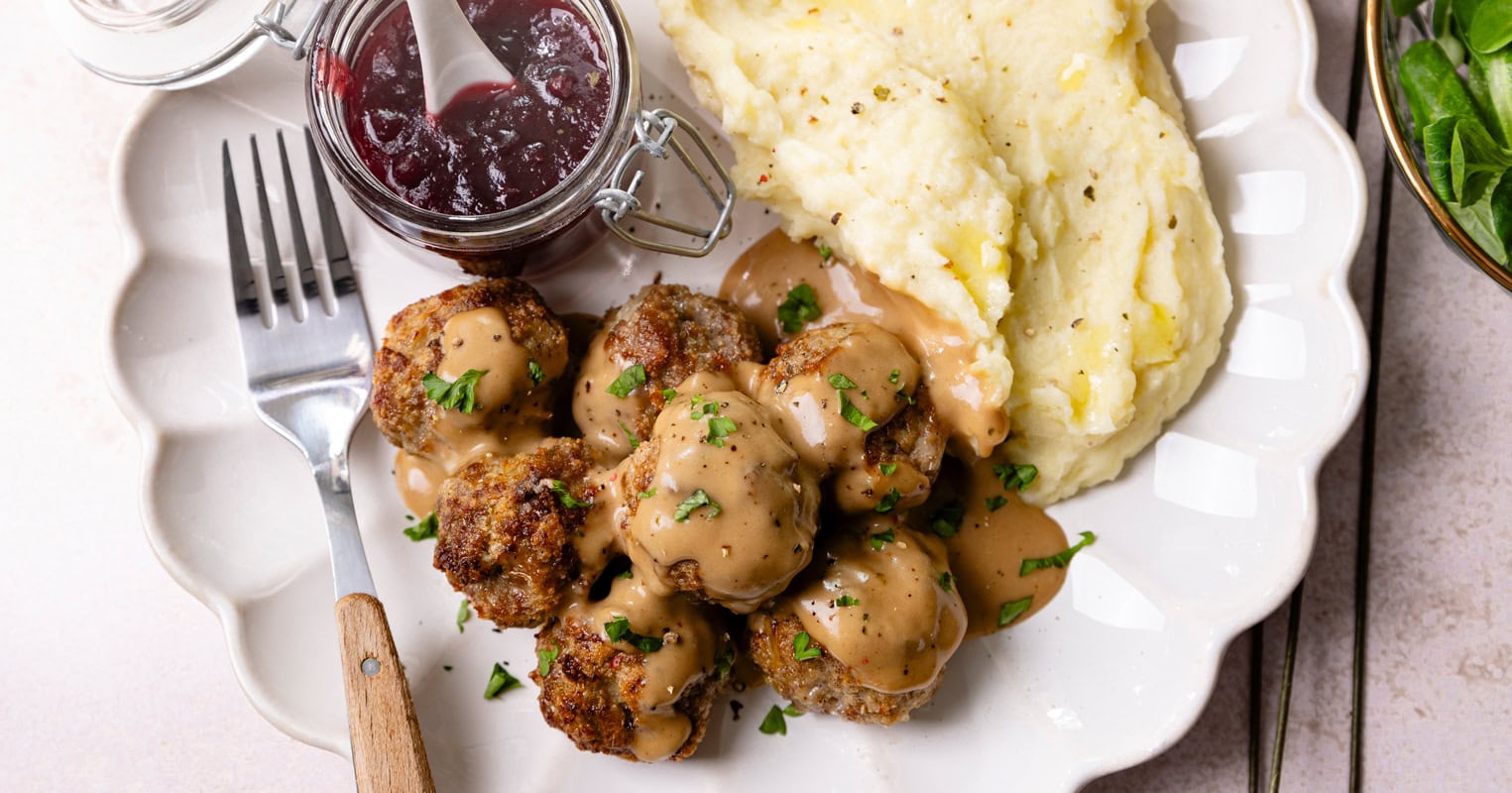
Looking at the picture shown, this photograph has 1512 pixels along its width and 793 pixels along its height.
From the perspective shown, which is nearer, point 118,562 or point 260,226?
point 260,226

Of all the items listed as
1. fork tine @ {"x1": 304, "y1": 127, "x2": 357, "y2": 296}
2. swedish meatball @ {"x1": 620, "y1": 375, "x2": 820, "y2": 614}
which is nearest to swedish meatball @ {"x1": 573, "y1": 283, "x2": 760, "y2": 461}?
swedish meatball @ {"x1": 620, "y1": 375, "x2": 820, "y2": 614}

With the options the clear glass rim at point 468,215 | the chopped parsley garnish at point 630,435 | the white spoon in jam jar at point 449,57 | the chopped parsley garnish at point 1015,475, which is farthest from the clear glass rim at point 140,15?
the chopped parsley garnish at point 1015,475

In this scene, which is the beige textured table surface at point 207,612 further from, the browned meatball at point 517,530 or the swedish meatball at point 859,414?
the swedish meatball at point 859,414

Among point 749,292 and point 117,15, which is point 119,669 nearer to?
point 117,15

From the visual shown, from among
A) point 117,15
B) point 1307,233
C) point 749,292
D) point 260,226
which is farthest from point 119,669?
point 1307,233

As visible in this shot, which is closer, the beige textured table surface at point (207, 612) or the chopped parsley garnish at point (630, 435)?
the chopped parsley garnish at point (630, 435)

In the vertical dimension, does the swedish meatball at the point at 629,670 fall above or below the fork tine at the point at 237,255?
below
